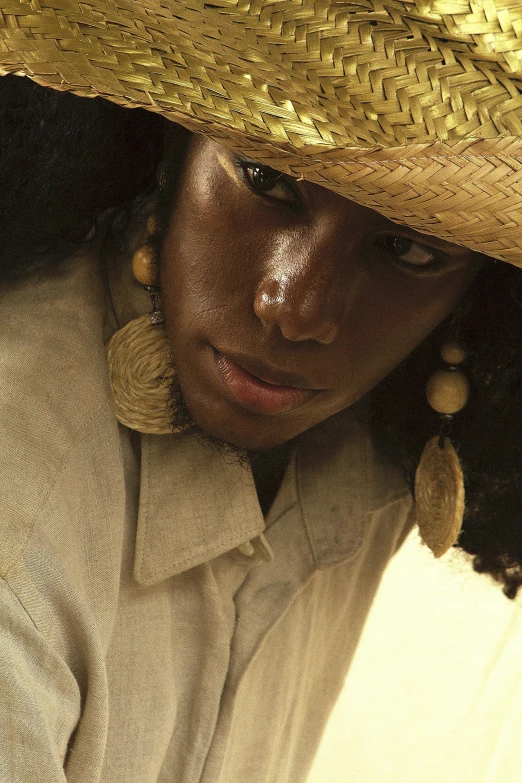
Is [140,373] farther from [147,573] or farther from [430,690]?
[430,690]

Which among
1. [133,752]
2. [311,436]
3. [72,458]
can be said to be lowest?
[133,752]

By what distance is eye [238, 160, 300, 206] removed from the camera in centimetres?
84

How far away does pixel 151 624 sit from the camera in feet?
3.27

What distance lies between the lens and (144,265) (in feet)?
3.09

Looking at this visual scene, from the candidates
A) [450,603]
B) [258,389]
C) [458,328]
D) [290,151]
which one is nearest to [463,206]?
[290,151]

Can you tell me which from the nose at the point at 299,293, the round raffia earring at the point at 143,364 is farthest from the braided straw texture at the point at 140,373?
the nose at the point at 299,293

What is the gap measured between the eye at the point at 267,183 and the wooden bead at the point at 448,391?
13.3 inches

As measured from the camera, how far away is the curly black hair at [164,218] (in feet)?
2.97

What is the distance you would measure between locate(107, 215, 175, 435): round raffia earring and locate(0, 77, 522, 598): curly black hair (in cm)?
6

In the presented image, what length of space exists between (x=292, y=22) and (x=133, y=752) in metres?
0.64

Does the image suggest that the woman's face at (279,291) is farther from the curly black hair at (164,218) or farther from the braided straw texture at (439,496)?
the braided straw texture at (439,496)

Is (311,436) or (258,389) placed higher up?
(258,389)

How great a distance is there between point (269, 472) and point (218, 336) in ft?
1.03

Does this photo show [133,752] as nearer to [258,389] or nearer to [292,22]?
[258,389]
